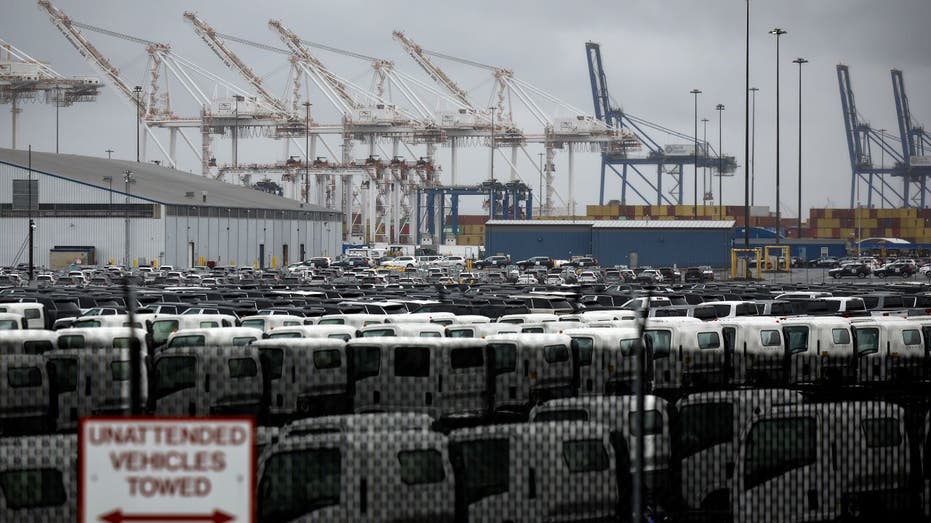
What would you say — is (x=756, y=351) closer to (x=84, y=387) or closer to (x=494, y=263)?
(x=84, y=387)

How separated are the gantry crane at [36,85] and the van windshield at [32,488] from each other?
128 meters

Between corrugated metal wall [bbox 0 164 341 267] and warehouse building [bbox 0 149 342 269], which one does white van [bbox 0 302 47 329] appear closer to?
warehouse building [bbox 0 149 342 269]

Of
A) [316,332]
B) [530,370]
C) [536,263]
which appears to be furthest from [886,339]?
[536,263]

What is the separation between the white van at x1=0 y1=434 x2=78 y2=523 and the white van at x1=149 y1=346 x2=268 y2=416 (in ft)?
8.38

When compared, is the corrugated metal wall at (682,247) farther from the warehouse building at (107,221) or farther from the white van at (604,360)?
the white van at (604,360)

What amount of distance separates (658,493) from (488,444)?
1.76 metres

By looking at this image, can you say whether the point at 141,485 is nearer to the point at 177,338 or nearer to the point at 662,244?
the point at 177,338

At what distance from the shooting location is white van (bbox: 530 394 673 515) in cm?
1032

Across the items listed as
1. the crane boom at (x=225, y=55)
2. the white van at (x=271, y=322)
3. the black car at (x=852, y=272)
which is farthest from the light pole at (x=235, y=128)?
the white van at (x=271, y=322)

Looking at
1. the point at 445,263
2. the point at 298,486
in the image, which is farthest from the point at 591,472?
the point at 445,263

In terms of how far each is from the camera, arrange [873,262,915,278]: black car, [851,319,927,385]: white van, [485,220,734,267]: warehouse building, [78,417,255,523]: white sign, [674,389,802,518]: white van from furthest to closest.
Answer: [485,220,734,267]: warehouse building → [873,262,915,278]: black car → [851,319,927,385]: white van → [674,389,802,518]: white van → [78,417,255,523]: white sign

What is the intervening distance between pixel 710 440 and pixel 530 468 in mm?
2110

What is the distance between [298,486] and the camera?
9.23 m

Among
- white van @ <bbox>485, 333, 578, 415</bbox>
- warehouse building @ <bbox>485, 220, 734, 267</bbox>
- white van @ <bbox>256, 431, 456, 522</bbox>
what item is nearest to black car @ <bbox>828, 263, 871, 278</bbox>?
warehouse building @ <bbox>485, 220, 734, 267</bbox>
